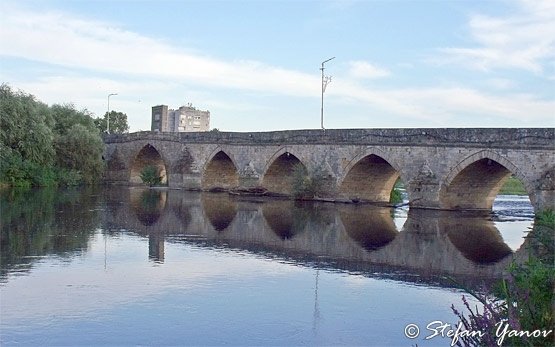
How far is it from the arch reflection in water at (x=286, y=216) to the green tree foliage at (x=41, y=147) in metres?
14.3

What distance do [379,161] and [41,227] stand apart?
681 inches

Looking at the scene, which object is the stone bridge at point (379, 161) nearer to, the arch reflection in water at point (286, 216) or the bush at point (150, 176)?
the bush at point (150, 176)

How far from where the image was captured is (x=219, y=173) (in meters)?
41.3

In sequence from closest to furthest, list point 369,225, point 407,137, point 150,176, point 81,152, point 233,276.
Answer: point 233,276 → point 369,225 → point 407,137 → point 81,152 → point 150,176

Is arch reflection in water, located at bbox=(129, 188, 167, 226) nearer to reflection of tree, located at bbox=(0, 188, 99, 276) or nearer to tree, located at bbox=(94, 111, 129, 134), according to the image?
reflection of tree, located at bbox=(0, 188, 99, 276)

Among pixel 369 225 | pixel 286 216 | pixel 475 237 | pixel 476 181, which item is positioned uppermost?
pixel 476 181

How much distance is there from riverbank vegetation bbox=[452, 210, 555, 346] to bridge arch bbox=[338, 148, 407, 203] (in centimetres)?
2228

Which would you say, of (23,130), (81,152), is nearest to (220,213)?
(23,130)

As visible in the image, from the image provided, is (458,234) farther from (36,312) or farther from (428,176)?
(36,312)

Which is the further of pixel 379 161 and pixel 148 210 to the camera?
pixel 379 161

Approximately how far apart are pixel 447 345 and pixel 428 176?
19.1 meters

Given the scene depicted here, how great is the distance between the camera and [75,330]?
298 inches

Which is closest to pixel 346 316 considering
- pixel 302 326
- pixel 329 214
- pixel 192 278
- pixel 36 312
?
pixel 302 326

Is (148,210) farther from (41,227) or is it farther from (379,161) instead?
(379,161)
